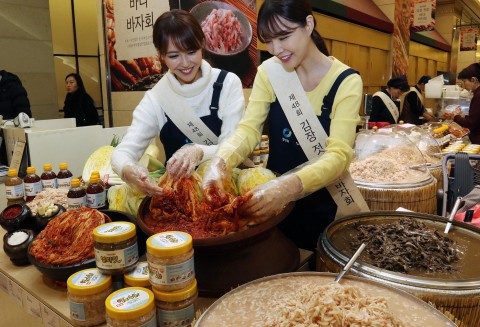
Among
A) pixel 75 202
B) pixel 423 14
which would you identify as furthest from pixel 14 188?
pixel 423 14

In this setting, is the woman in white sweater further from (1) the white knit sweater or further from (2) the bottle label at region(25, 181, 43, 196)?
(2) the bottle label at region(25, 181, 43, 196)

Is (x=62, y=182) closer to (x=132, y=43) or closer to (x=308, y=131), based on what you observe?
(x=308, y=131)

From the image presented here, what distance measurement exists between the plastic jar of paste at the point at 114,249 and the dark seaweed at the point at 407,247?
28.9 inches

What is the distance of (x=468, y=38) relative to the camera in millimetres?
14586

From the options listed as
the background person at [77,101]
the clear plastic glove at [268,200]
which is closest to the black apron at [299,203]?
the clear plastic glove at [268,200]

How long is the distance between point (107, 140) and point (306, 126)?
8.41ft

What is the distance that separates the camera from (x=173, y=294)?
945 mm

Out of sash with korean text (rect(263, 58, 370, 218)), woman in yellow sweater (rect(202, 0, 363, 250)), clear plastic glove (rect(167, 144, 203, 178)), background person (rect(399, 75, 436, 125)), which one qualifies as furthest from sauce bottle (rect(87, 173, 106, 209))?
background person (rect(399, 75, 436, 125))

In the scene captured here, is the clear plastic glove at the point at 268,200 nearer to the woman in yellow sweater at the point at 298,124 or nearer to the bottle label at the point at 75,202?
the woman in yellow sweater at the point at 298,124

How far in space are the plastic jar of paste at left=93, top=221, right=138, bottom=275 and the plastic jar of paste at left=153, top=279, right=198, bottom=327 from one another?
0.15 metres

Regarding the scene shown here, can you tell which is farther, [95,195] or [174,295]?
[95,195]

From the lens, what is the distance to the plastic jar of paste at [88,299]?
102cm

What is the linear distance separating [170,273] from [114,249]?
22 cm

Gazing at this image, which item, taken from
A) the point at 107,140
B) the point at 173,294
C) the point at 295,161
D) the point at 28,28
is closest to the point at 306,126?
the point at 295,161
